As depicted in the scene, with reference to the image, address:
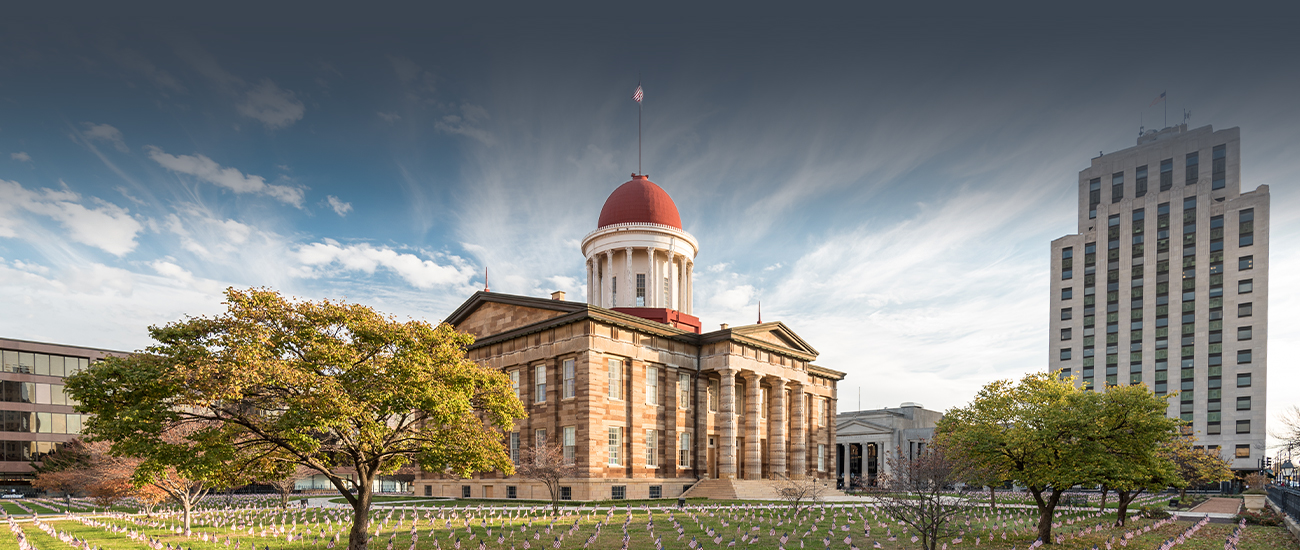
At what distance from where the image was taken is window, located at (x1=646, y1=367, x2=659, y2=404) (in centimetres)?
5184

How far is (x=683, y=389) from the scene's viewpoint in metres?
54.4

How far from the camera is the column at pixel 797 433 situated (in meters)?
59.0

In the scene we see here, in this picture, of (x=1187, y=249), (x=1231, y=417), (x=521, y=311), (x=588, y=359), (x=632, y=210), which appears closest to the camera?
(x=588, y=359)

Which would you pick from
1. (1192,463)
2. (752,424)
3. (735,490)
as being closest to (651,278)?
(752,424)

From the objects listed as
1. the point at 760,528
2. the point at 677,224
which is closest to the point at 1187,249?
the point at 677,224

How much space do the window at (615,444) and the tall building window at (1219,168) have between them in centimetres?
10155

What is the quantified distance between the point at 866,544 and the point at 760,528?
548cm

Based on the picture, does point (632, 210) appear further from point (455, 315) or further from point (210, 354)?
point (210, 354)

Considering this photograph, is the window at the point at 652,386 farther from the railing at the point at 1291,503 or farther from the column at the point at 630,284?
the railing at the point at 1291,503

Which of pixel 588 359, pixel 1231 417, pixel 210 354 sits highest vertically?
pixel 210 354

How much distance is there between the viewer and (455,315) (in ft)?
195

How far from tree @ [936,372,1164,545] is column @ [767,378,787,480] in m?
33.1

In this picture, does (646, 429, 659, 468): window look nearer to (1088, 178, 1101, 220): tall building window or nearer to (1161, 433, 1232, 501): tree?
(1161, 433, 1232, 501): tree

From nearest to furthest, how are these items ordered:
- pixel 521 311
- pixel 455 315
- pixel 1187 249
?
1. pixel 521 311
2. pixel 455 315
3. pixel 1187 249
